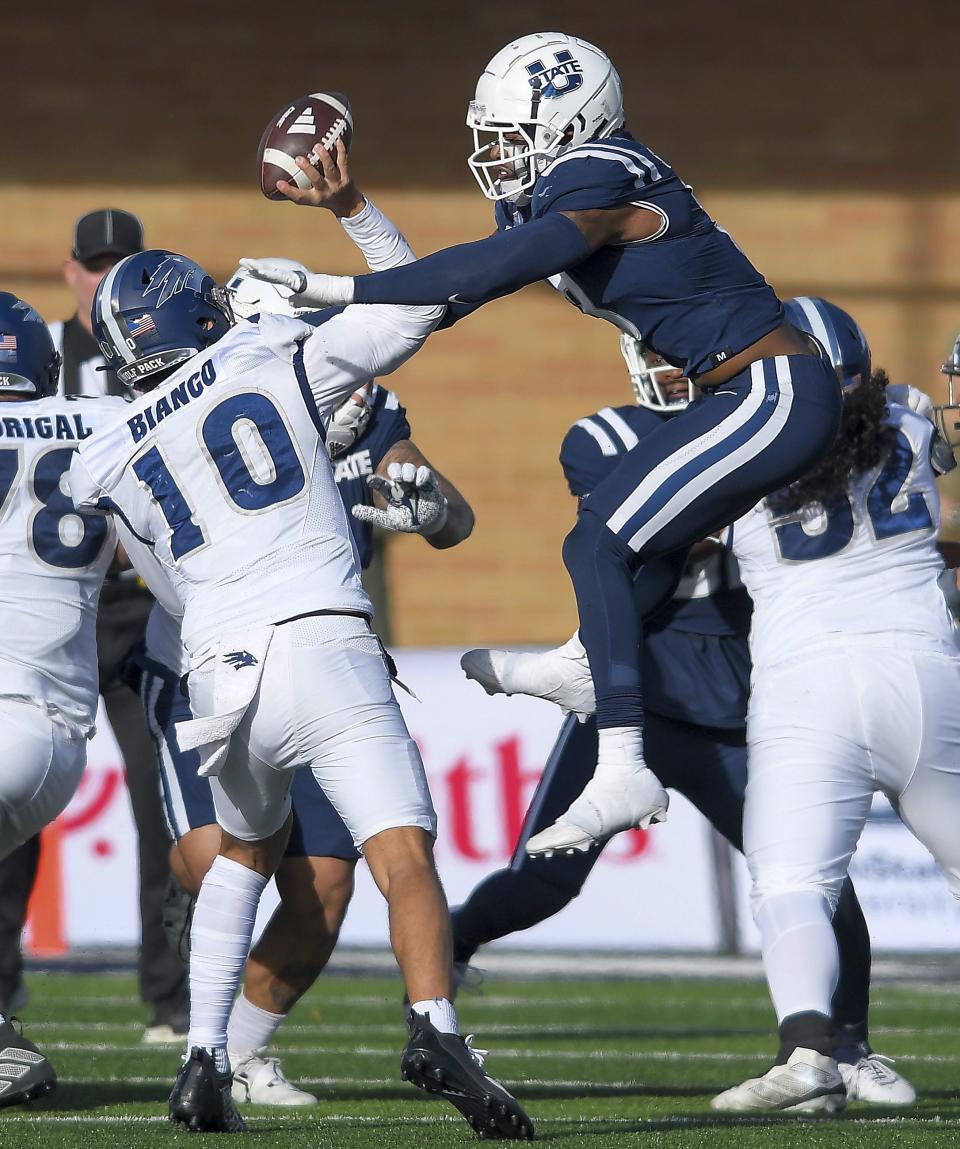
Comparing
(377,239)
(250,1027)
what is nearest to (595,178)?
(377,239)

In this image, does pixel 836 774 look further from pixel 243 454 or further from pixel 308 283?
pixel 308 283

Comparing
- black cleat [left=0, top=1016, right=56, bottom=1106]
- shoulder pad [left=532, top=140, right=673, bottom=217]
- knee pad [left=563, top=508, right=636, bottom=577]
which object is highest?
shoulder pad [left=532, top=140, right=673, bottom=217]

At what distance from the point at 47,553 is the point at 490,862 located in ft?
13.4

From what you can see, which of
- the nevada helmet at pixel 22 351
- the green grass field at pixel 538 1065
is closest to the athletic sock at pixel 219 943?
the green grass field at pixel 538 1065

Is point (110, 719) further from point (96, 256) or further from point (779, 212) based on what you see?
point (779, 212)

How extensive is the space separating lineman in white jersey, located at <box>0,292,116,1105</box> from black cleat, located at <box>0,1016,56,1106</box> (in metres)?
0.03

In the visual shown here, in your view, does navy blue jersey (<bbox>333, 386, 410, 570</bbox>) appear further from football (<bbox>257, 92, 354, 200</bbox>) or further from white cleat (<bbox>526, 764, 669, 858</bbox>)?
white cleat (<bbox>526, 764, 669, 858</bbox>)

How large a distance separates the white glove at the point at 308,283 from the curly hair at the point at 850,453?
1.18 meters

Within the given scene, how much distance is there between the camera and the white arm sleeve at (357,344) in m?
4.05

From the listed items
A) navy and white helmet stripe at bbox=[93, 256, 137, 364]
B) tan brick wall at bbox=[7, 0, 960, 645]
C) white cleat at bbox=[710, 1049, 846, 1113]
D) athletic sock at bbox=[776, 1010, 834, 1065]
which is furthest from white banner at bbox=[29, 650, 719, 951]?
navy and white helmet stripe at bbox=[93, 256, 137, 364]

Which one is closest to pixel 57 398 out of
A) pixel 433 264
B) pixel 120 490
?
pixel 120 490

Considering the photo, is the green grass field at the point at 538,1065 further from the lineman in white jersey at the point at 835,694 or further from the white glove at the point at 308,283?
the white glove at the point at 308,283

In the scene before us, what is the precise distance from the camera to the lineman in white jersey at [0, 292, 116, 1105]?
4.39 m

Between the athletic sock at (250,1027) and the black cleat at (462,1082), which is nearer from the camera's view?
the black cleat at (462,1082)
